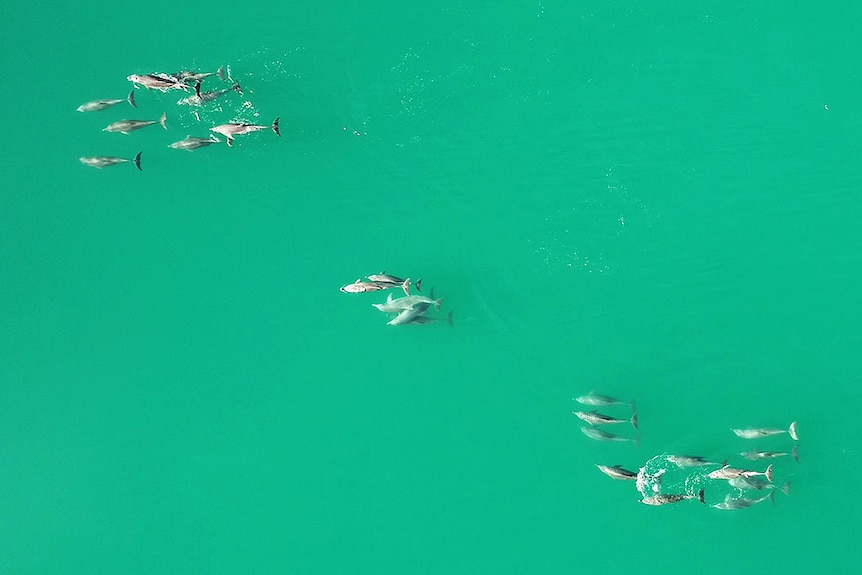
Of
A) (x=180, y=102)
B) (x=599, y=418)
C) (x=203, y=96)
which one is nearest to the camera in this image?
(x=599, y=418)

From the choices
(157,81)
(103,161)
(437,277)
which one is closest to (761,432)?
(437,277)

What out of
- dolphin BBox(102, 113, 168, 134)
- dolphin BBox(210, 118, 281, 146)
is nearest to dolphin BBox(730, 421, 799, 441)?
dolphin BBox(210, 118, 281, 146)

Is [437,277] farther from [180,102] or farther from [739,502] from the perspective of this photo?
[739,502]

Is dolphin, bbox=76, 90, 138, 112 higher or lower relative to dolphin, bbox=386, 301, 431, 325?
higher

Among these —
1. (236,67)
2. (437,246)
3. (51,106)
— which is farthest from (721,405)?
(51,106)

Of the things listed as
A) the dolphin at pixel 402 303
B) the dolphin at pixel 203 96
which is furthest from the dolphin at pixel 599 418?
the dolphin at pixel 203 96

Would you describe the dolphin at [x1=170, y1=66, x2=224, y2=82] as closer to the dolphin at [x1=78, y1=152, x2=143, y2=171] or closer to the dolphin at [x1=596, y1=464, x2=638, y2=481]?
the dolphin at [x1=78, y1=152, x2=143, y2=171]

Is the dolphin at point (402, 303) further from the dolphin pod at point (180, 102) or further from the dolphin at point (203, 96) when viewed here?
→ the dolphin at point (203, 96)

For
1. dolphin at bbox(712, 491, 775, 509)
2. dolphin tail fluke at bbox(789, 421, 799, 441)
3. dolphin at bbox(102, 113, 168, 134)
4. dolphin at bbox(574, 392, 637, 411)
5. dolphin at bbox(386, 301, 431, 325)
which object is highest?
dolphin at bbox(102, 113, 168, 134)
